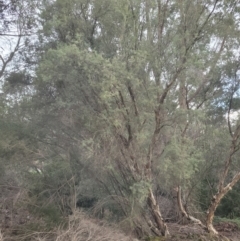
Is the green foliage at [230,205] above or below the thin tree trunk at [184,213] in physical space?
above

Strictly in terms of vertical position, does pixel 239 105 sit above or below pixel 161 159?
above

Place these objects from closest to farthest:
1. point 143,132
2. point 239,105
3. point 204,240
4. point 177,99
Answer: point 143,132
point 177,99
point 204,240
point 239,105

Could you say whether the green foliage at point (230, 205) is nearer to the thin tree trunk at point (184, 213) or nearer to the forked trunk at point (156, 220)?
the thin tree trunk at point (184, 213)

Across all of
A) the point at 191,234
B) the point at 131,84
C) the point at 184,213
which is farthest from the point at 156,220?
the point at 131,84

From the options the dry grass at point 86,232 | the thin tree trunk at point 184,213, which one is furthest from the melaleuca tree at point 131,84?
the thin tree trunk at point 184,213

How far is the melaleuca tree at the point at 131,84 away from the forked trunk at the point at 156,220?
0.09 feet

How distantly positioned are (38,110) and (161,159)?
3686mm

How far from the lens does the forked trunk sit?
31.7ft

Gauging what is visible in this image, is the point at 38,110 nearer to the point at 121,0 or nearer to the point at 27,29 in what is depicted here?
the point at 27,29

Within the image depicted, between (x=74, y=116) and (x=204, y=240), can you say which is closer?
(x=74, y=116)

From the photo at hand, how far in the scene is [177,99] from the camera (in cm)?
971

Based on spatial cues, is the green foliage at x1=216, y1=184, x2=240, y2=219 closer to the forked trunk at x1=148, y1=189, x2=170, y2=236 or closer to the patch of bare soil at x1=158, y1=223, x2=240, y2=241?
the patch of bare soil at x1=158, y1=223, x2=240, y2=241

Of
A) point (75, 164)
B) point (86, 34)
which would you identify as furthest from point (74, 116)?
point (86, 34)

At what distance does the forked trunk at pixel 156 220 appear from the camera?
965 centimetres
